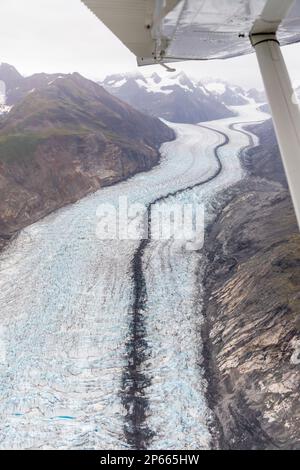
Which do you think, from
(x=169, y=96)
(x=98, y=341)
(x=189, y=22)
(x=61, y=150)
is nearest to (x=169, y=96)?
(x=169, y=96)

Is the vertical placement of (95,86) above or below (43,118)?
above

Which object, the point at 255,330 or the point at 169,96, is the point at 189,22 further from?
the point at 169,96

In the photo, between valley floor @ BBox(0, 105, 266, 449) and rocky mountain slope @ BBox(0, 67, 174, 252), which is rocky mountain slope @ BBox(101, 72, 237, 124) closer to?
rocky mountain slope @ BBox(0, 67, 174, 252)

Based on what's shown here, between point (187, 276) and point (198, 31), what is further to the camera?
point (187, 276)

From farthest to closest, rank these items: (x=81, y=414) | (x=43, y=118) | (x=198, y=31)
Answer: (x=43, y=118)
(x=81, y=414)
(x=198, y=31)

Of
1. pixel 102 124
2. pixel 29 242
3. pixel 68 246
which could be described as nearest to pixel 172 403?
pixel 68 246

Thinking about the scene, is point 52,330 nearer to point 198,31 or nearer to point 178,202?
point 198,31

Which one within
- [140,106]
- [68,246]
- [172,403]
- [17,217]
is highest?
[140,106]

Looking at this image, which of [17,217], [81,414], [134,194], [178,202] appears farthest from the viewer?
[134,194]
